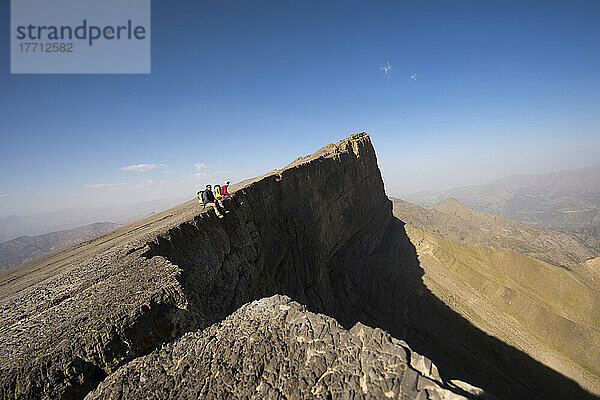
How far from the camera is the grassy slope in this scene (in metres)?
28.1

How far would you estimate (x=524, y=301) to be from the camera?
33.1 meters

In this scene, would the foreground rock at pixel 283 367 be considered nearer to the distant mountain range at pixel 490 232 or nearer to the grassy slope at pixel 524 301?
the grassy slope at pixel 524 301

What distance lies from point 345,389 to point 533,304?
139ft

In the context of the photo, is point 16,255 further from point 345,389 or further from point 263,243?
point 345,389

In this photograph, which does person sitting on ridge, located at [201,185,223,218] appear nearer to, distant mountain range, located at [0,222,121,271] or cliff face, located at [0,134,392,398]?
cliff face, located at [0,134,392,398]

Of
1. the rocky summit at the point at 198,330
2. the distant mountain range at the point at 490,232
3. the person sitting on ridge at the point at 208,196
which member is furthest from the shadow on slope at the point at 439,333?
the distant mountain range at the point at 490,232

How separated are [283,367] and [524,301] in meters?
42.5

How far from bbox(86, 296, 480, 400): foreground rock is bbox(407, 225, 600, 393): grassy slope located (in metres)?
35.0

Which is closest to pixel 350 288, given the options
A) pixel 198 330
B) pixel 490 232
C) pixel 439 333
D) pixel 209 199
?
pixel 439 333

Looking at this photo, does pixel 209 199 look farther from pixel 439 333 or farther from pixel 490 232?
pixel 490 232

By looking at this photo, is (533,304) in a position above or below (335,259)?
below

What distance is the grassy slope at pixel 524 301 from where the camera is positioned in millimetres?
28109

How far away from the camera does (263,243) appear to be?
58.2 ft

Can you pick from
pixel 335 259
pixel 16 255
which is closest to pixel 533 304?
pixel 335 259
